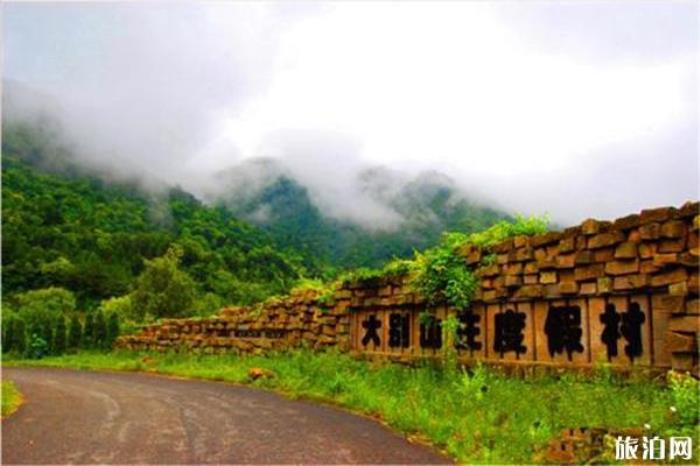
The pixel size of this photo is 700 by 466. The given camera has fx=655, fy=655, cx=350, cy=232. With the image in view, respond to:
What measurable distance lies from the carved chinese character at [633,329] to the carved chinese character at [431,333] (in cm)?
420

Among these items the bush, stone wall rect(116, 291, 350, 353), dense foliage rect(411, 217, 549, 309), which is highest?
dense foliage rect(411, 217, 549, 309)

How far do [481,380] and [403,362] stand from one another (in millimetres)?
3877

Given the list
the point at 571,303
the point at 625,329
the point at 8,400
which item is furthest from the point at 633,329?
the point at 8,400

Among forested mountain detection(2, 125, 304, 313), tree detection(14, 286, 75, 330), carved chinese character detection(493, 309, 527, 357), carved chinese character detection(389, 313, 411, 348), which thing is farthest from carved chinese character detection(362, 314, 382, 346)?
tree detection(14, 286, 75, 330)

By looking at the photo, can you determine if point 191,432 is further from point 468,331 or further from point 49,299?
point 49,299

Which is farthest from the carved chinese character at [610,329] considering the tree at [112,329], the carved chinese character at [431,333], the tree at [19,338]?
the tree at [19,338]

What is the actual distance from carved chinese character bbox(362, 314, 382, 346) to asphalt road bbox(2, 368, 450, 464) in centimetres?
305

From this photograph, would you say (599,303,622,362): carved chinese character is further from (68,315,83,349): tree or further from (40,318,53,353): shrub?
(40,318,53,353): shrub

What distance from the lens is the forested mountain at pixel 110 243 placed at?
1959 inches

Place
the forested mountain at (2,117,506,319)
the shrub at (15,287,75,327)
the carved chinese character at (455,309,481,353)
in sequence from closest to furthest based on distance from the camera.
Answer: the carved chinese character at (455,309,481,353) → the shrub at (15,287,75,327) → the forested mountain at (2,117,506,319)

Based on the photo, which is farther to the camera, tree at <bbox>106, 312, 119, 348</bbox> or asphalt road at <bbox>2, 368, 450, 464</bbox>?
tree at <bbox>106, 312, 119, 348</bbox>

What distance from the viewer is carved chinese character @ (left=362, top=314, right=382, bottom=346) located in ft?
49.6

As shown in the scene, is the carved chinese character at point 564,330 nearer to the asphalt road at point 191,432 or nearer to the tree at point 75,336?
the asphalt road at point 191,432

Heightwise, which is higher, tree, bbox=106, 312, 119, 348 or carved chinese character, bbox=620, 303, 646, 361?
carved chinese character, bbox=620, 303, 646, 361
